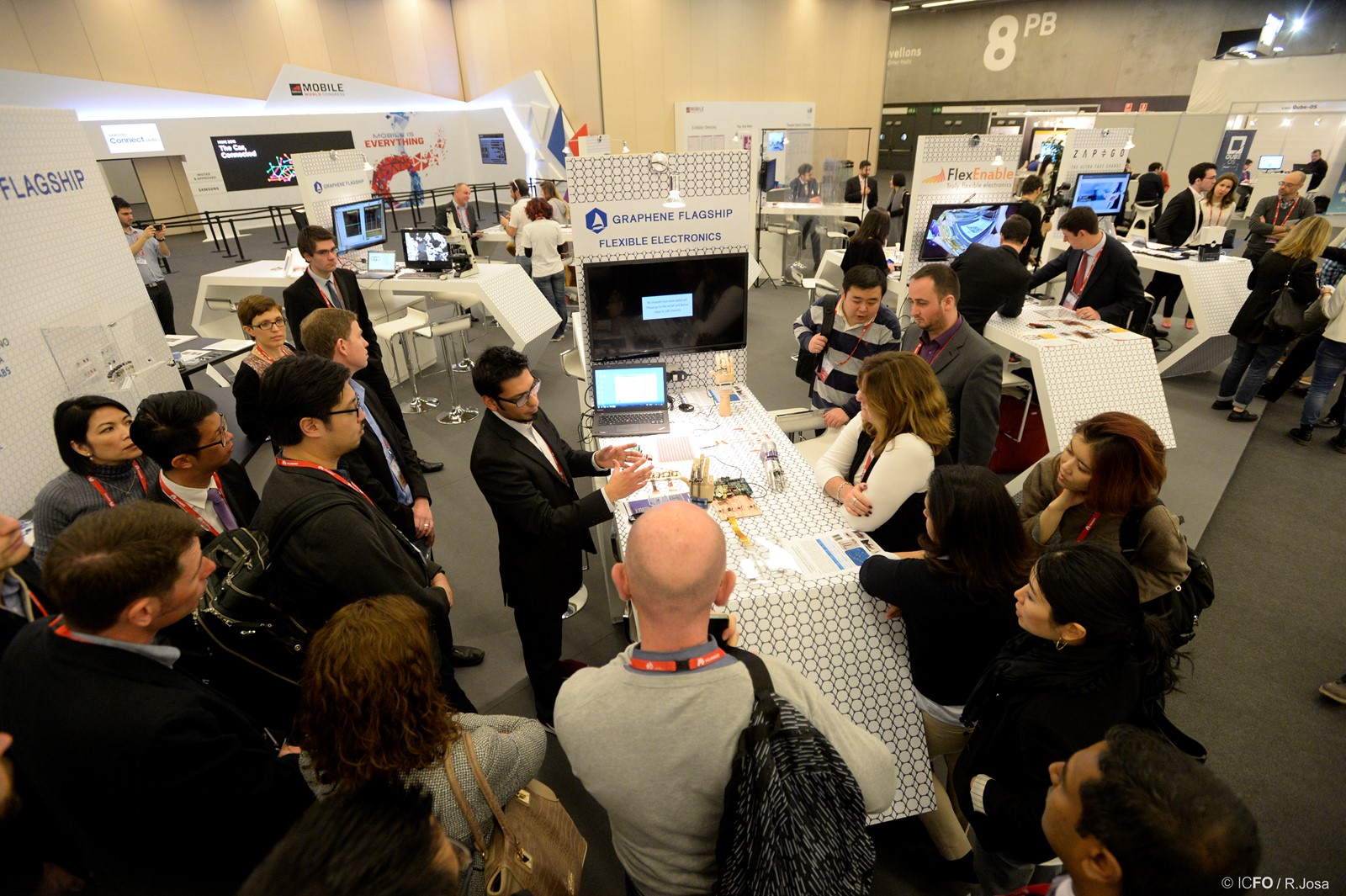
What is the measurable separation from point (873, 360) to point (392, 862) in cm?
203

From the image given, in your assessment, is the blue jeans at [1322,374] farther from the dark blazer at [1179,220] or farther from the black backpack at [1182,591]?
the black backpack at [1182,591]

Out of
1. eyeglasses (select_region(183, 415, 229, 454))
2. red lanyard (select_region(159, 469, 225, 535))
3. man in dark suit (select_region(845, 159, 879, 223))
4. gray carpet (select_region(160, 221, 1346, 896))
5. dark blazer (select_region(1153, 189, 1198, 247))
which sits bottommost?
gray carpet (select_region(160, 221, 1346, 896))

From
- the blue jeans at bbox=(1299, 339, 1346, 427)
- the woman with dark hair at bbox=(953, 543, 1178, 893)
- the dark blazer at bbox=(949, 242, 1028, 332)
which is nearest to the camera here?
the woman with dark hair at bbox=(953, 543, 1178, 893)

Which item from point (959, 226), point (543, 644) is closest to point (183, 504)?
point (543, 644)

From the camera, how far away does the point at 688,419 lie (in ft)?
10.3

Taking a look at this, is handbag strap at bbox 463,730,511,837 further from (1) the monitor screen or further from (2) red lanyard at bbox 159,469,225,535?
(1) the monitor screen

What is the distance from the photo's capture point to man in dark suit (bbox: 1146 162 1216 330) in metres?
6.44

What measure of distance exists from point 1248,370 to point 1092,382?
220 cm

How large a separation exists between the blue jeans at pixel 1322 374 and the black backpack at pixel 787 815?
5395 millimetres

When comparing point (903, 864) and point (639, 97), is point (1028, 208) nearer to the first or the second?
point (903, 864)

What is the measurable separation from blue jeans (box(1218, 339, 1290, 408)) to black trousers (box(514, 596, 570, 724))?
220 inches

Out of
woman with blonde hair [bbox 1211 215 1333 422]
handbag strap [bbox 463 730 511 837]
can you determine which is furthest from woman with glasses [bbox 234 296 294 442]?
woman with blonde hair [bbox 1211 215 1333 422]

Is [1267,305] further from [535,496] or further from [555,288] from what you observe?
[555,288]

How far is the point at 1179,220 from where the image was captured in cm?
653
